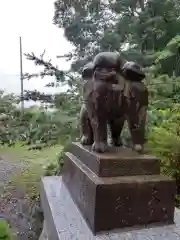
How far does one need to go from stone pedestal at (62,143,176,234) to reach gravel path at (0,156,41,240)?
4.94 ft

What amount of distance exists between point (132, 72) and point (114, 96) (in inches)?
5.1

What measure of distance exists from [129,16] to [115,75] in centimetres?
514

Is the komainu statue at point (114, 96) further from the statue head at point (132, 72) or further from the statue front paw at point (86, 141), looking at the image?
the statue front paw at point (86, 141)

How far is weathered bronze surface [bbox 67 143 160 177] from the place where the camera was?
3.52 feet

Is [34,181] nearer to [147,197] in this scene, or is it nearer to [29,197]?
[29,197]

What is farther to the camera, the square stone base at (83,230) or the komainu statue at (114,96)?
the komainu statue at (114,96)

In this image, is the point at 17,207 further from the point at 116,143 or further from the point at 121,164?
the point at 121,164

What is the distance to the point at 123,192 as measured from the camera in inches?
40.3

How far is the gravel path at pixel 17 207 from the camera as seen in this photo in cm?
253

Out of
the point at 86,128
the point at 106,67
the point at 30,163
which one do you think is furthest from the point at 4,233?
the point at 106,67

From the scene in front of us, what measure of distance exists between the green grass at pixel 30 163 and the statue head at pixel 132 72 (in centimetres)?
203

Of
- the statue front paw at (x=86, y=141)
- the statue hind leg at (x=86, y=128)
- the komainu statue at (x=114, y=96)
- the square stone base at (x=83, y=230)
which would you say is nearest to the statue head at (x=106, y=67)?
the komainu statue at (x=114, y=96)

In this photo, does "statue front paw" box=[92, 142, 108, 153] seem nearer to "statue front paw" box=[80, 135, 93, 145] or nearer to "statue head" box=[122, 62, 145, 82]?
"statue front paw" box=[80, 135, 93, 145]

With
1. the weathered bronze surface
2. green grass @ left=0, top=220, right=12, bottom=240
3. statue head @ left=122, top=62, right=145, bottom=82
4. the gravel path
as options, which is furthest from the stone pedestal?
the gravel path
